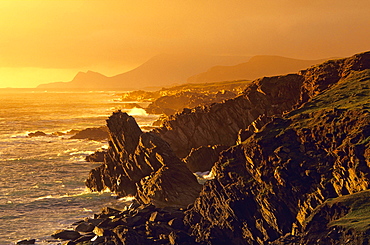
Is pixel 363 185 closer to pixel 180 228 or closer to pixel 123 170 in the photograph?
pixel 180 228

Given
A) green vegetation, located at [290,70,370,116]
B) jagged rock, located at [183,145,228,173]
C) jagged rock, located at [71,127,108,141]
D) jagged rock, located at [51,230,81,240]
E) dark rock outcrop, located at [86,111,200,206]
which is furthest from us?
jagged rock, located at [71,127,108,141]

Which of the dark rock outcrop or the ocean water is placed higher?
the dark rock outcrop

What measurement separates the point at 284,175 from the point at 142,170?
33430mm

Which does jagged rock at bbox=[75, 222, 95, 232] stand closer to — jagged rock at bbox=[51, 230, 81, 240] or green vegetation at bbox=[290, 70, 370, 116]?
jagged rock at bbox=[51, 230, 81, 240]

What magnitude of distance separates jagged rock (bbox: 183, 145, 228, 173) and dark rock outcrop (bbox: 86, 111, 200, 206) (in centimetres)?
1450

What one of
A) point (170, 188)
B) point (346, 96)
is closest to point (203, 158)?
point (170, 188)

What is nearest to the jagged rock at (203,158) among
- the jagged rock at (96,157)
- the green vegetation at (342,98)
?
the jagged rock at (96,157)

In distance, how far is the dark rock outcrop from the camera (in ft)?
231

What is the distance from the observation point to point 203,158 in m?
94.5

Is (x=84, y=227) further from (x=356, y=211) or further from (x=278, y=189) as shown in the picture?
(x=356, y=211)

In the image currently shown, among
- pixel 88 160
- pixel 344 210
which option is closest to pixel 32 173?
pixel 88 160

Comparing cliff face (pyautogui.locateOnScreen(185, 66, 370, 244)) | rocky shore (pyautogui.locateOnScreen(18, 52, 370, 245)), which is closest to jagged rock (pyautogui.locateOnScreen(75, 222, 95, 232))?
rocky shore (pyautogui.locateOnScreen(18, 52, 370, 245))

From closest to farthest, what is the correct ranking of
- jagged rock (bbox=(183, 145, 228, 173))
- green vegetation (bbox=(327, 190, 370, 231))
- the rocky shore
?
green vegetation (bbox=(327, 190, 370, 231)), the rocky shore, jagged rock (bbox=(183, 145, 228, 173))

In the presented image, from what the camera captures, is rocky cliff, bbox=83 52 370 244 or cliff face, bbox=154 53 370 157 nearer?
rocky cliff, bbox=83 52 370 244
